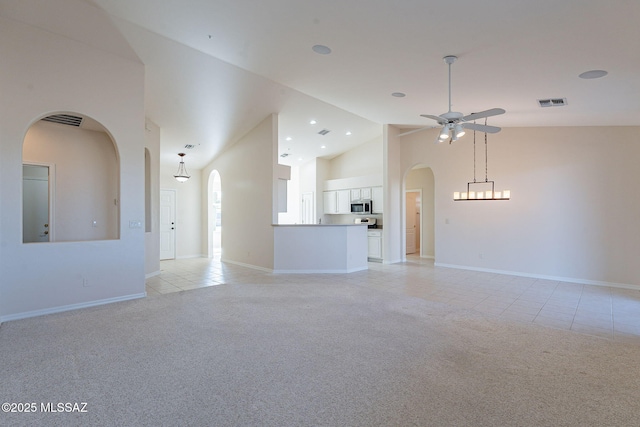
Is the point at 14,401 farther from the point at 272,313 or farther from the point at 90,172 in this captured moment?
the point at 90,172

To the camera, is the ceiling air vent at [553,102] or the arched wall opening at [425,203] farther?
the arched wall opening at [425,203]

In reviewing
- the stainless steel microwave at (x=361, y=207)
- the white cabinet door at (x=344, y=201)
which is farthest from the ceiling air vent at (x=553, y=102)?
the white cabinet door at (x=344, y=201)

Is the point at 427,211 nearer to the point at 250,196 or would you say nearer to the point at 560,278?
the point at 560,278

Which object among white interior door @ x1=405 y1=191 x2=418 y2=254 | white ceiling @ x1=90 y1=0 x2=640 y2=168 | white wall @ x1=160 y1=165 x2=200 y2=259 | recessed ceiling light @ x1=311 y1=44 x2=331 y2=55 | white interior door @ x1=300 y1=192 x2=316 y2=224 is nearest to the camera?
white ceiling @ x1=90 y1=0 x2=640 y2=168

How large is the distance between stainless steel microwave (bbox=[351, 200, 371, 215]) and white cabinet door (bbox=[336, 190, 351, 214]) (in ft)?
0.81

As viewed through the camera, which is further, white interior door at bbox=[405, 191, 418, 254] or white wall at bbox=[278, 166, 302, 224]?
white wall at bbox=[278, 166, 302, 224]

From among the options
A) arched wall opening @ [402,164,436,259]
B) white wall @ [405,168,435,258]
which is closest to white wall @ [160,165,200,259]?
arched wall opening @ [402,164,436,259]

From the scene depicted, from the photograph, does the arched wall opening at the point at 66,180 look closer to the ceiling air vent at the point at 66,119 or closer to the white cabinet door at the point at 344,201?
the ceiling air vent at the point at 66,119

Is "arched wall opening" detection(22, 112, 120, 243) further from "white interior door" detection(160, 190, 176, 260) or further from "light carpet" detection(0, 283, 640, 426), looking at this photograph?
"white interior door" detection(160, 190, 176, 260)

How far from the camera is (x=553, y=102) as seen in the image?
15.7ft

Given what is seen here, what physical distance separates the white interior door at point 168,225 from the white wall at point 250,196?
177cm

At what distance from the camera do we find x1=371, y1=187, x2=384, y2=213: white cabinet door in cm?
873

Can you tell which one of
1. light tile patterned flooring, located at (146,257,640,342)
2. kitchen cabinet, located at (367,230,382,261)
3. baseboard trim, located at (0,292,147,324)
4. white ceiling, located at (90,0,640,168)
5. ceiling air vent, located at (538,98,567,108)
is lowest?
light tile patterned flooring, located at (146,257,640,342)

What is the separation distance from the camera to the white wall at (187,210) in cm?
950
